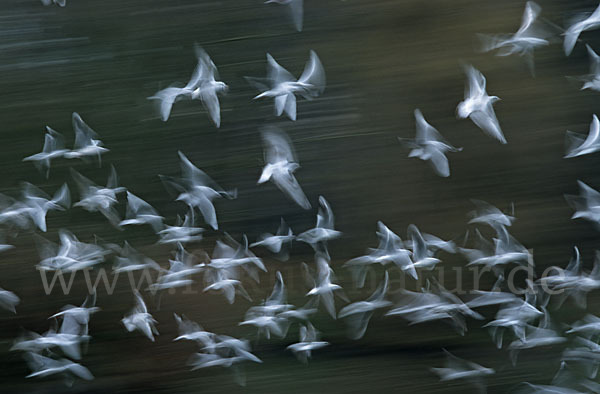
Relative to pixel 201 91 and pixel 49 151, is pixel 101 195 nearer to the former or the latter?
pixel 49 151

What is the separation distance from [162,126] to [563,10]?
0.82m

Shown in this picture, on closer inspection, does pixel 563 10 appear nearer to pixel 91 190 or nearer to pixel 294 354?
pixel 294 354

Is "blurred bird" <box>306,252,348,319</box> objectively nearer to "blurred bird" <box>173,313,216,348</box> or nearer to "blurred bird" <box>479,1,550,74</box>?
"blurred bird" <box>173,313,216,348</box>

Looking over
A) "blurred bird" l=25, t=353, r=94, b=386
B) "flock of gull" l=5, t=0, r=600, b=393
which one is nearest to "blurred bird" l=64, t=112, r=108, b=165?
"flock of gull" l=5, t=0, r=600, b=393

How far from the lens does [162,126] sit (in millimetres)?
1383

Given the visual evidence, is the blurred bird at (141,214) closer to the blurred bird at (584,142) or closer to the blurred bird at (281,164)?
the blurred bird at (281,164)

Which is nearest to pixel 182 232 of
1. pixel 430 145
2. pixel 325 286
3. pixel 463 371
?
pixel 325 286

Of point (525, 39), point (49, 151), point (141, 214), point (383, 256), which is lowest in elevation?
point (383, 256)

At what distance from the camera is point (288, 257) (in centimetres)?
138

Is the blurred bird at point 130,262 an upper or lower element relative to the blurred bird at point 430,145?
lower

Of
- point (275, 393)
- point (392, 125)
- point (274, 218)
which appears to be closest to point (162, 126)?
point (274, 218)

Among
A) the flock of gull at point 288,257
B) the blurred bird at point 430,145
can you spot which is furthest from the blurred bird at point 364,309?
the blurred bird at point 430,145

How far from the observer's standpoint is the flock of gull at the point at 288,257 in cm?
134

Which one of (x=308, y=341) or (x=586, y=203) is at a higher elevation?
(x=586, y=203)
